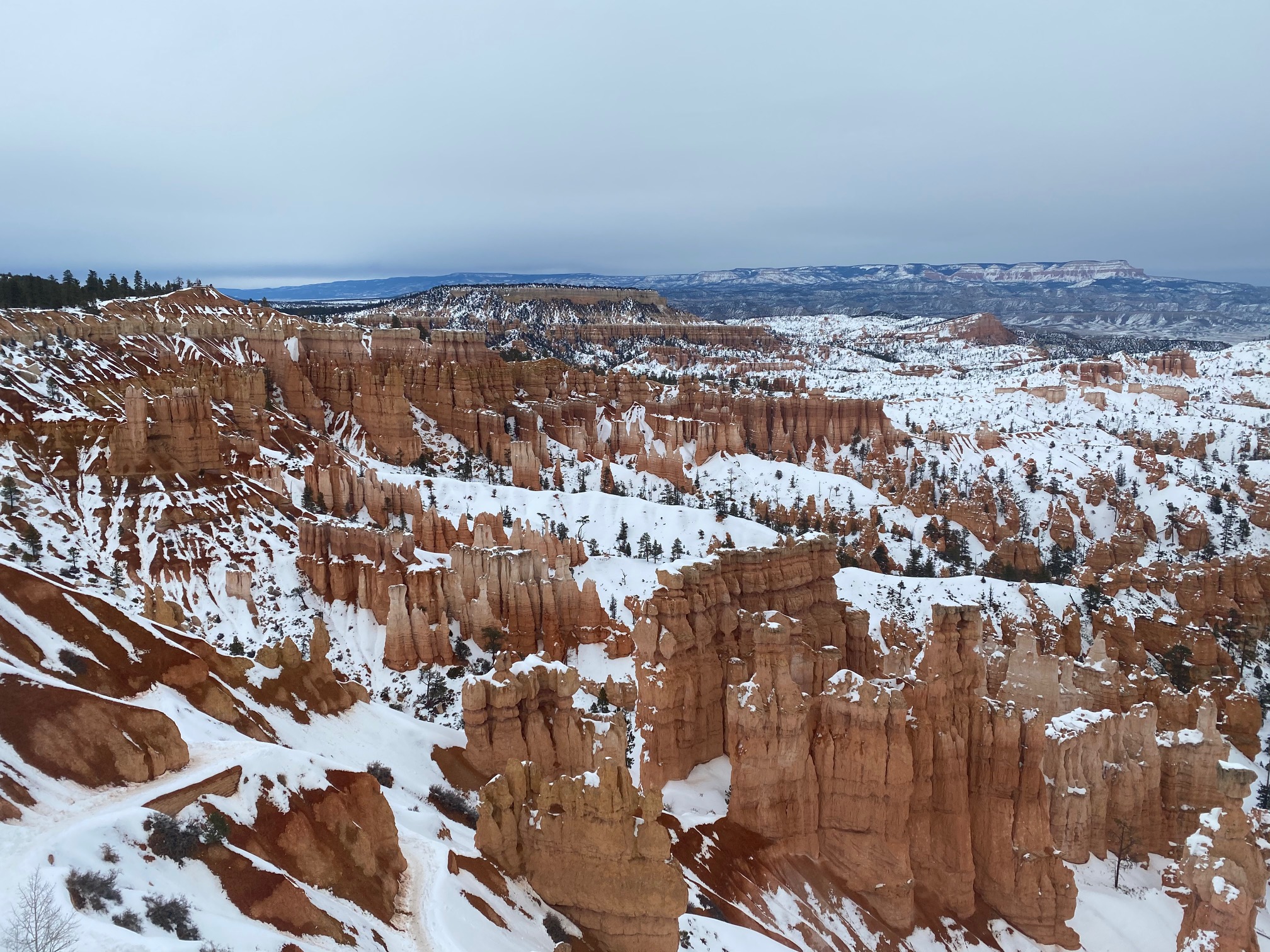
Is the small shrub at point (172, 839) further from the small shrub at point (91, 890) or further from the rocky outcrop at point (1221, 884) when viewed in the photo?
the rocky outcrop at point (1221, 884)

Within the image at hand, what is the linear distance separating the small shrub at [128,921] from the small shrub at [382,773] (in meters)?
10.6

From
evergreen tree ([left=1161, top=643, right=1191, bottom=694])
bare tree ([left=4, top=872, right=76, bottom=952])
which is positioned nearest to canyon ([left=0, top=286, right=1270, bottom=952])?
evergreen tree ([left=1161, top=643, right=1191, bottom=694])

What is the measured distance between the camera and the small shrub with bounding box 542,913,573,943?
1748cm

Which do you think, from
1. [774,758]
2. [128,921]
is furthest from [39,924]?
[774,758]

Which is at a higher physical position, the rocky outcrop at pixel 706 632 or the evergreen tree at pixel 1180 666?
the rocky outcrop at pixel 706 632

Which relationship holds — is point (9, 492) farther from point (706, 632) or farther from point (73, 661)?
point (706, 632)

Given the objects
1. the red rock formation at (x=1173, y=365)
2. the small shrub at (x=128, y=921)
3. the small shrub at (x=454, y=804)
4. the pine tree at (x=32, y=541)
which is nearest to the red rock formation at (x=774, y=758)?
the small shrub at (x=454, y=804)

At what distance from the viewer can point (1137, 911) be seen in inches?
990

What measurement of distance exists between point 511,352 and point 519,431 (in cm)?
5096

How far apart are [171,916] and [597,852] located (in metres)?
8.89

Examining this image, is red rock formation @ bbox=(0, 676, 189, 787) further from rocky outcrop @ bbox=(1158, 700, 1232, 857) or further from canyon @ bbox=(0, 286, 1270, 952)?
rocky outcrop @ bbox=(1158, 700, 1232, 857)

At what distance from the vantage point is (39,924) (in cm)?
1025

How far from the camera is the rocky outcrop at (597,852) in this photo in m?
17.9

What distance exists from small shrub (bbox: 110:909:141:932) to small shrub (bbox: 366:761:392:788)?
10620 millimetres
